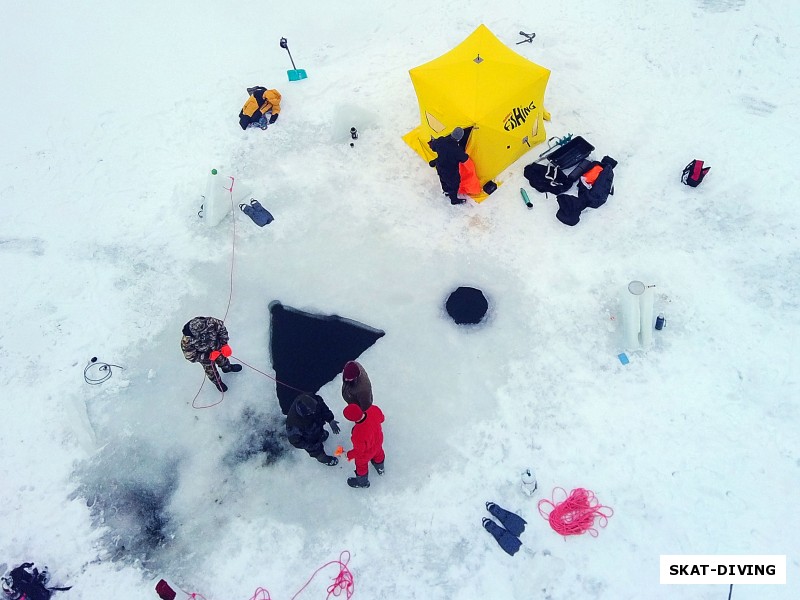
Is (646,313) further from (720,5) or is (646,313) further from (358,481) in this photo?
(720,5)

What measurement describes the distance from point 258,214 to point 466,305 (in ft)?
12.4

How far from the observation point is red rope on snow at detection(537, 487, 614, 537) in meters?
6.04

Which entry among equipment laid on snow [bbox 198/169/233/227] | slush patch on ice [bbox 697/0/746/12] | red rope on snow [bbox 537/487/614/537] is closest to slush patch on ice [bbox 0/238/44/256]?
equipment laid on snow [bbox 198/169/233/227]

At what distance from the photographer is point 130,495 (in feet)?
22.0

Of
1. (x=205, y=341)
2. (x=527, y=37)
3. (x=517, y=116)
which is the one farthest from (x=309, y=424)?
(x=527, y=37)

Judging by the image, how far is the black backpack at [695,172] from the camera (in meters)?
8.30

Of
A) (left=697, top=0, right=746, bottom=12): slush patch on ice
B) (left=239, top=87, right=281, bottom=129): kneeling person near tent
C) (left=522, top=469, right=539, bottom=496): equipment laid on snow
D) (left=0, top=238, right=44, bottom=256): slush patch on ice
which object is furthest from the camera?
(left=697, top=0, right=746, bottom=12): slush patch on ice

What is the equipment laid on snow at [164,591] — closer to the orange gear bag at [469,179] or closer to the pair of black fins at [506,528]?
Answer: the pair of black fins at [506,528]

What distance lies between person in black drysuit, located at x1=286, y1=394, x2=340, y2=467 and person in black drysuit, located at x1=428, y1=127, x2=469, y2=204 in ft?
13.2

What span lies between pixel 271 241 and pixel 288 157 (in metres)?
1.86

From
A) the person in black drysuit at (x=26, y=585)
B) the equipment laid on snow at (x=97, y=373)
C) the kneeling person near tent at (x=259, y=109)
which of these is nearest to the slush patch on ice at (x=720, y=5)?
the kneeling person near tent at (x=259, y=109)

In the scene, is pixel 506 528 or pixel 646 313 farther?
pixel 646 313

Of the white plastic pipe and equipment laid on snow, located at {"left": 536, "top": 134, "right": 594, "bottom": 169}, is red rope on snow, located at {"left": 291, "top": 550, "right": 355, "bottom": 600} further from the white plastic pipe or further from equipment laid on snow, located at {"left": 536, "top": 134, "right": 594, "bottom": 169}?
equipment laid on snow, located at {"left": 536, "top": 134, "right": 594, "bottom": 169}

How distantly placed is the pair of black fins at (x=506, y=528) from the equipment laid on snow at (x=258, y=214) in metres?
5.53
